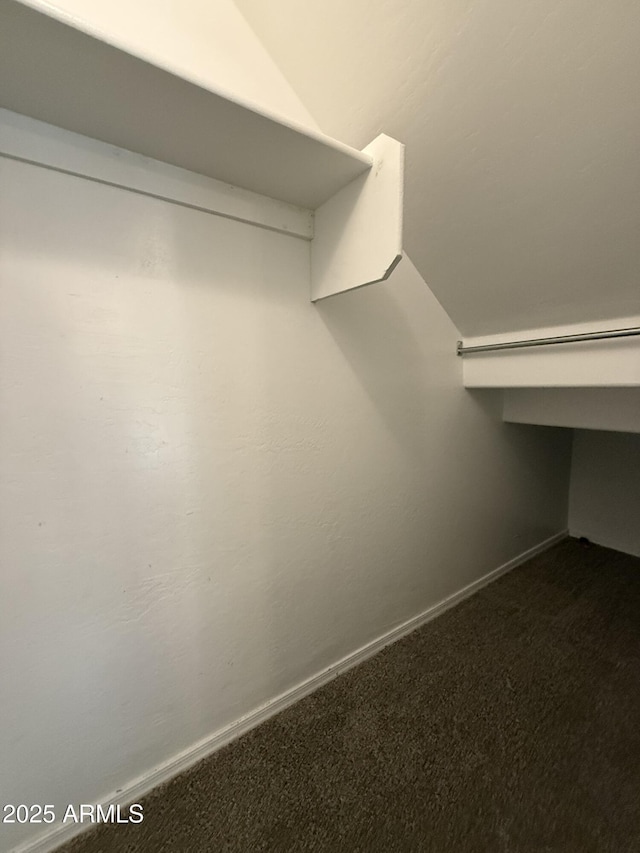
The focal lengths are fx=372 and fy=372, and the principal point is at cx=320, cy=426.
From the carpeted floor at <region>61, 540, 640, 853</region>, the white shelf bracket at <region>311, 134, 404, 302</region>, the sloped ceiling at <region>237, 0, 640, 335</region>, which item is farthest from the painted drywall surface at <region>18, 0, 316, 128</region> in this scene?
the carpeted floor at <region>61, 540, 640, 853</region>

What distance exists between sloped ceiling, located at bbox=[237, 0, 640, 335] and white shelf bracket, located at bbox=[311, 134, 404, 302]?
0.23m

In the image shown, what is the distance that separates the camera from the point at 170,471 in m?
1.06

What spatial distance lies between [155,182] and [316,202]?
1.60ft

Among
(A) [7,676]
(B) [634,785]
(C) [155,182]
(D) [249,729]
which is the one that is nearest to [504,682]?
(B) [634,785]

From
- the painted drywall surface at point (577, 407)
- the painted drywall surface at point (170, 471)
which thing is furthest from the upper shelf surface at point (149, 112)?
the painted drywall surface at point (577, 407)

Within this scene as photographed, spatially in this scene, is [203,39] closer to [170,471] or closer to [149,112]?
[149,112]

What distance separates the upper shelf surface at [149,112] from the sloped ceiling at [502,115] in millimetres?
286

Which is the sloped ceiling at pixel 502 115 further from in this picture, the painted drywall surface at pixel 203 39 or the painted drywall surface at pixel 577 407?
the painted drywall surface at pixel 577 407

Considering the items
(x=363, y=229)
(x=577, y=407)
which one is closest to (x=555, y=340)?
(x=577, y=407)

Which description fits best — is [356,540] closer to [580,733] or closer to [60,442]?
[580,733]

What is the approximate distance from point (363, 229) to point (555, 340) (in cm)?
97

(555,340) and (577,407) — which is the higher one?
(555,340)

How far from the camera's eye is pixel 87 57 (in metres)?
0.67

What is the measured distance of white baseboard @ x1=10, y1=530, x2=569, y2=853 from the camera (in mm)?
993
